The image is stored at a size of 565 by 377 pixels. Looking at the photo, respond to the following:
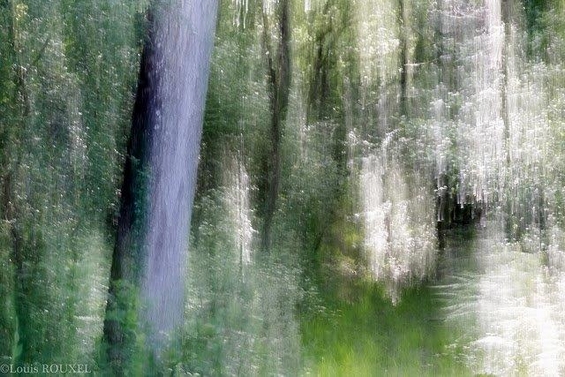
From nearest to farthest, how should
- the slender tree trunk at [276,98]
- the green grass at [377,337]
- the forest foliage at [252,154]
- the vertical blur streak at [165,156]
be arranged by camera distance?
the vertical blur streak at [165,156], the forest foliage at [252,154], the green grass at [377,337], the slender tree trunk at [276,98]

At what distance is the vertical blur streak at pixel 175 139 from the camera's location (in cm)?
736

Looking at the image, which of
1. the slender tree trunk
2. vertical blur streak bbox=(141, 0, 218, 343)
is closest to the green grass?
the slender tree trunk

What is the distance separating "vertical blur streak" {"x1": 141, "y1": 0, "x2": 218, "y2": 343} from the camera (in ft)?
24.2

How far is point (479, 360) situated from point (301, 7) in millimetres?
5937

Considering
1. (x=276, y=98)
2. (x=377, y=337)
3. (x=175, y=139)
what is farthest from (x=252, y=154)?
(x=175, y=139)

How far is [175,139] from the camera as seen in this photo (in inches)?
297

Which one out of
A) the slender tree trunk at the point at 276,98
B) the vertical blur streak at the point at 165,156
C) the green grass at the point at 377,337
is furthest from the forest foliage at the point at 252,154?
the vertical blur streak at the point at 165,156

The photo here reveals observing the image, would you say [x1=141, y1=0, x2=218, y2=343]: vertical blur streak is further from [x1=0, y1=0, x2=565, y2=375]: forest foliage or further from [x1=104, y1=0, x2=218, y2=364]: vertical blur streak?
[x1=0, y1=0, x2=565, y2=375]: forest foliage

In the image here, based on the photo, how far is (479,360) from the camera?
1023cm

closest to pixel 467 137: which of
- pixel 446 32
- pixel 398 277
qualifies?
pixel 446 32

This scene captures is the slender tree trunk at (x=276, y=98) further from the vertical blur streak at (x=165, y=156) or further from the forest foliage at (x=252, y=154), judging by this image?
the vertical blur streak at (x=165, y=156)

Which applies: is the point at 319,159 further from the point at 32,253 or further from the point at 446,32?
the point at 32,253

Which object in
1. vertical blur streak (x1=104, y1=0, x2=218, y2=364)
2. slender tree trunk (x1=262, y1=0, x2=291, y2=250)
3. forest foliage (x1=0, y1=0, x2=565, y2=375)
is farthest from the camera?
slender tree trunk (x1=262, y1=0, x2=291, y2=250)

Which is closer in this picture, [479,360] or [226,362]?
[226,362]
